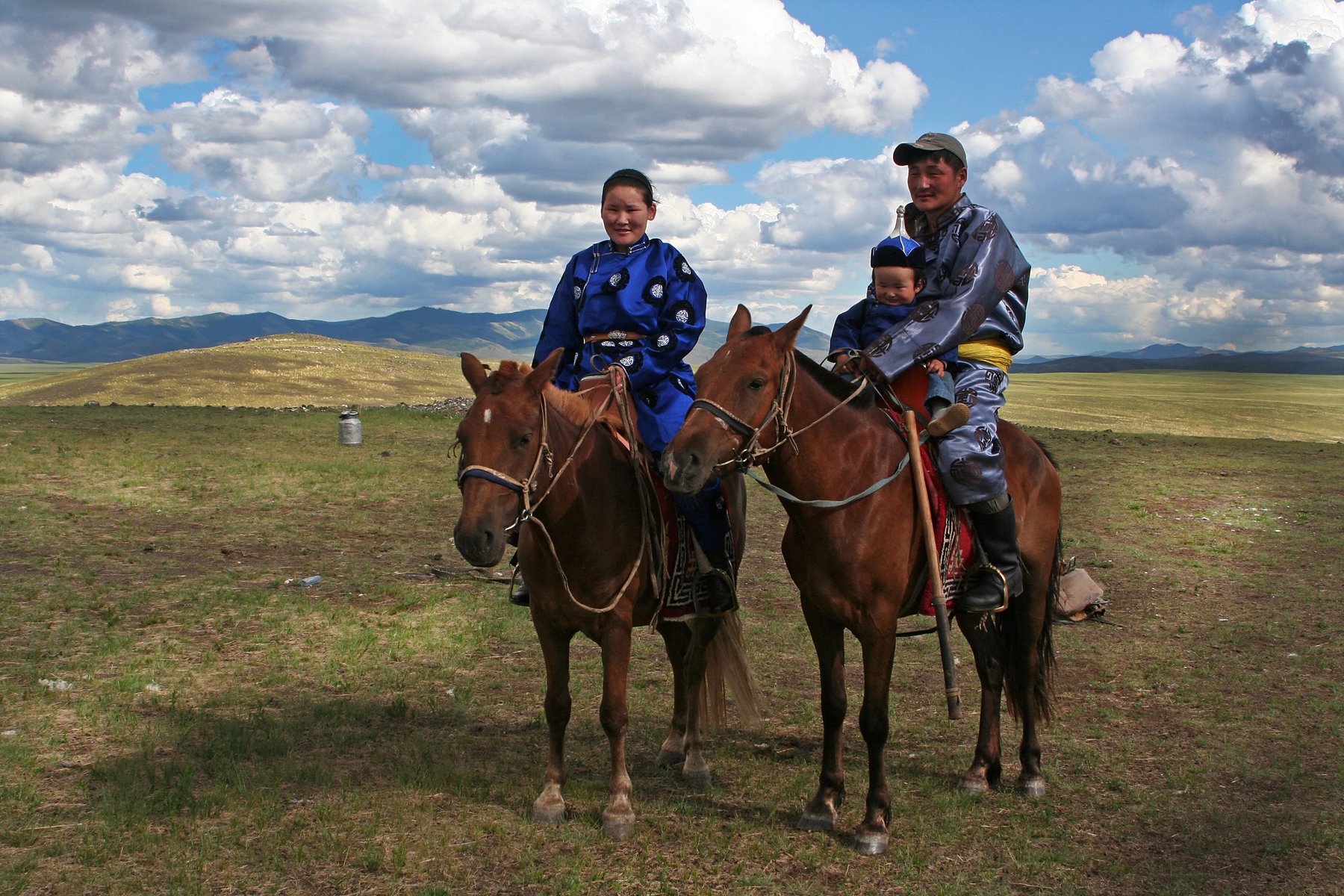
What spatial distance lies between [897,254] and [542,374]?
88.2 inches

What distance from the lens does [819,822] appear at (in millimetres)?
5297

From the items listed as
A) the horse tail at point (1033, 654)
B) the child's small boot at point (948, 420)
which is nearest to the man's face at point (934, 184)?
the child's small boot at point (948, 420)

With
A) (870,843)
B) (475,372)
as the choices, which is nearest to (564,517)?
(475,372)

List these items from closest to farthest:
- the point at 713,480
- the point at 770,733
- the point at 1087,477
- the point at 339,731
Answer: the point at 713,480, the point at 339,731, the point at 770,733, the point at 1087,477

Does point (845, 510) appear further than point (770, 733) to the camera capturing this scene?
No

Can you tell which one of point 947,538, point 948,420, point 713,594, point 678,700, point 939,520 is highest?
point 948,420

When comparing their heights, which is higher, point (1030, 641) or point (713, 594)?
point (713, 594)

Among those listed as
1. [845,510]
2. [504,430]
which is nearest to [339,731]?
[504,430]

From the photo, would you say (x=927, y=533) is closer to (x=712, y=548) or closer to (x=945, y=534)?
(x=945, y=534)

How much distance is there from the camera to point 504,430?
4.39 meters

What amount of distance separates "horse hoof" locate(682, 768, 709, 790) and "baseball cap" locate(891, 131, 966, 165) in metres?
3.89

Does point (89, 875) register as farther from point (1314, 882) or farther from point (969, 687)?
point (969, 687)

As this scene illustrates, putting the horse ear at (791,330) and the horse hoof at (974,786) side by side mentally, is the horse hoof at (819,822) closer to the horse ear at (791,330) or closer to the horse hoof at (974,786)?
the horse hoof at (974,786)

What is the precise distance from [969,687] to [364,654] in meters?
5.08
